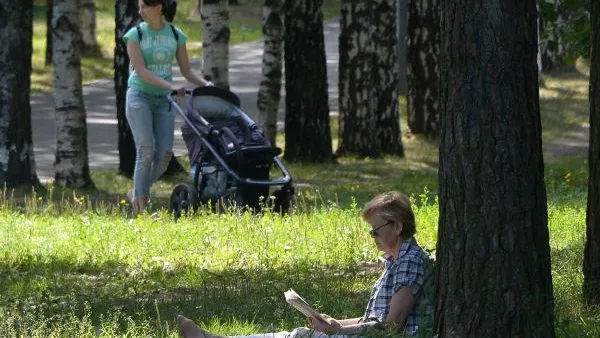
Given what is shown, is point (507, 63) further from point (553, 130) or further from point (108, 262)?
point (553, 130)

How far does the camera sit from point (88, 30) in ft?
128

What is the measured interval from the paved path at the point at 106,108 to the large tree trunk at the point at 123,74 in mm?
1102

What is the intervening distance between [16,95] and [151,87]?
12.0 feet

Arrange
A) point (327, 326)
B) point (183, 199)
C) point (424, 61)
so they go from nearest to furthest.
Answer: point (327, 326) → point (183, 199) → point (424, 61)

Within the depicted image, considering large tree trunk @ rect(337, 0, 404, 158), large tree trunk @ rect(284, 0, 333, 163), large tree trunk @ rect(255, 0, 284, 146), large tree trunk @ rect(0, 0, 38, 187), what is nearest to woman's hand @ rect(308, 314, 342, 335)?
large tree trunk @ rect(0, 0, 38, 187)

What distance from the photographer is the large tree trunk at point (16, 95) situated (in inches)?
618

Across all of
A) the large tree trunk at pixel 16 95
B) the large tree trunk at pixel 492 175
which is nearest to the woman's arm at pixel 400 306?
the large tree trunk at pixel 492 175

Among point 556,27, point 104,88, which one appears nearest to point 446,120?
point 556,27

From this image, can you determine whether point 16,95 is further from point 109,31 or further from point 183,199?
point 109,31

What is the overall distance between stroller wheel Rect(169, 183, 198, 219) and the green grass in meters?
19.7

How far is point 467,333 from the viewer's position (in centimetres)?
620

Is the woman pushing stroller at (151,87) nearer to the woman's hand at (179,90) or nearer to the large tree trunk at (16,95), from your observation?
the woman's hand at (179,90)

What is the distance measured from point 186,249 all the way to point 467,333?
179 inches

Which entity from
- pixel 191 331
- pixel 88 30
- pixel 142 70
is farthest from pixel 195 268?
pixel 88 30
